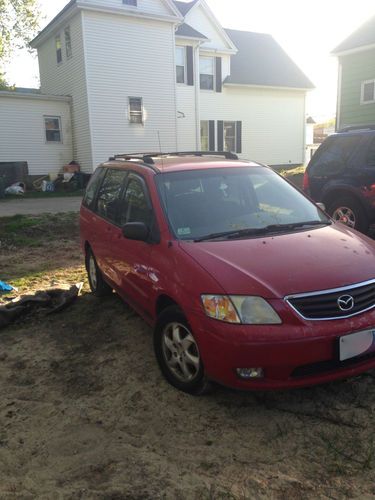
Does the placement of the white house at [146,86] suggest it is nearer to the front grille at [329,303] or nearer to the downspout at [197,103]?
the downspout at [197,103]

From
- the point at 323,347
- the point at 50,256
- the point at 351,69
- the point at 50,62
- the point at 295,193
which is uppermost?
the point at 50,62

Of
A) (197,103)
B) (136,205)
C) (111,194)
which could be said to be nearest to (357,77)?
(197,103)

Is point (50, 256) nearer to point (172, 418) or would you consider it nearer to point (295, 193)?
point (295, 193)

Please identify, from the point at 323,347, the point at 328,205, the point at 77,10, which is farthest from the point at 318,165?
the point at 77,10

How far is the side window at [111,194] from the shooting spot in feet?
15.5

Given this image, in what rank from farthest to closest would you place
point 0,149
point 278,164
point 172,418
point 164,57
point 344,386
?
point 278,164 < point 164,57 < point 0,149 < point 344,386 < point 172,418

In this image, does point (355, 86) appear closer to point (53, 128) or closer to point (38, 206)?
point (38, 206)

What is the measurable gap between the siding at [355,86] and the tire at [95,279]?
47.2ft

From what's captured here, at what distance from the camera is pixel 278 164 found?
26344 millimetres

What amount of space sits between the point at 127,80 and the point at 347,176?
14663mm

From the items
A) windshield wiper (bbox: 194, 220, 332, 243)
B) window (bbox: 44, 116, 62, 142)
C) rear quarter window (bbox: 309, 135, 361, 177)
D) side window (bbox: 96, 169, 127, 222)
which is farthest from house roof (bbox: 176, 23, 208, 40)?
windshield wiper (bbox: 194, 220, 332, 243)

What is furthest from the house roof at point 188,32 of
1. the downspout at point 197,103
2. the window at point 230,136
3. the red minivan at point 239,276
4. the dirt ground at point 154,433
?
the dirt ground at point 154,433

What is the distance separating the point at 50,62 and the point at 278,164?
43.3 ft

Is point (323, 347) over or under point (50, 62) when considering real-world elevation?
under
